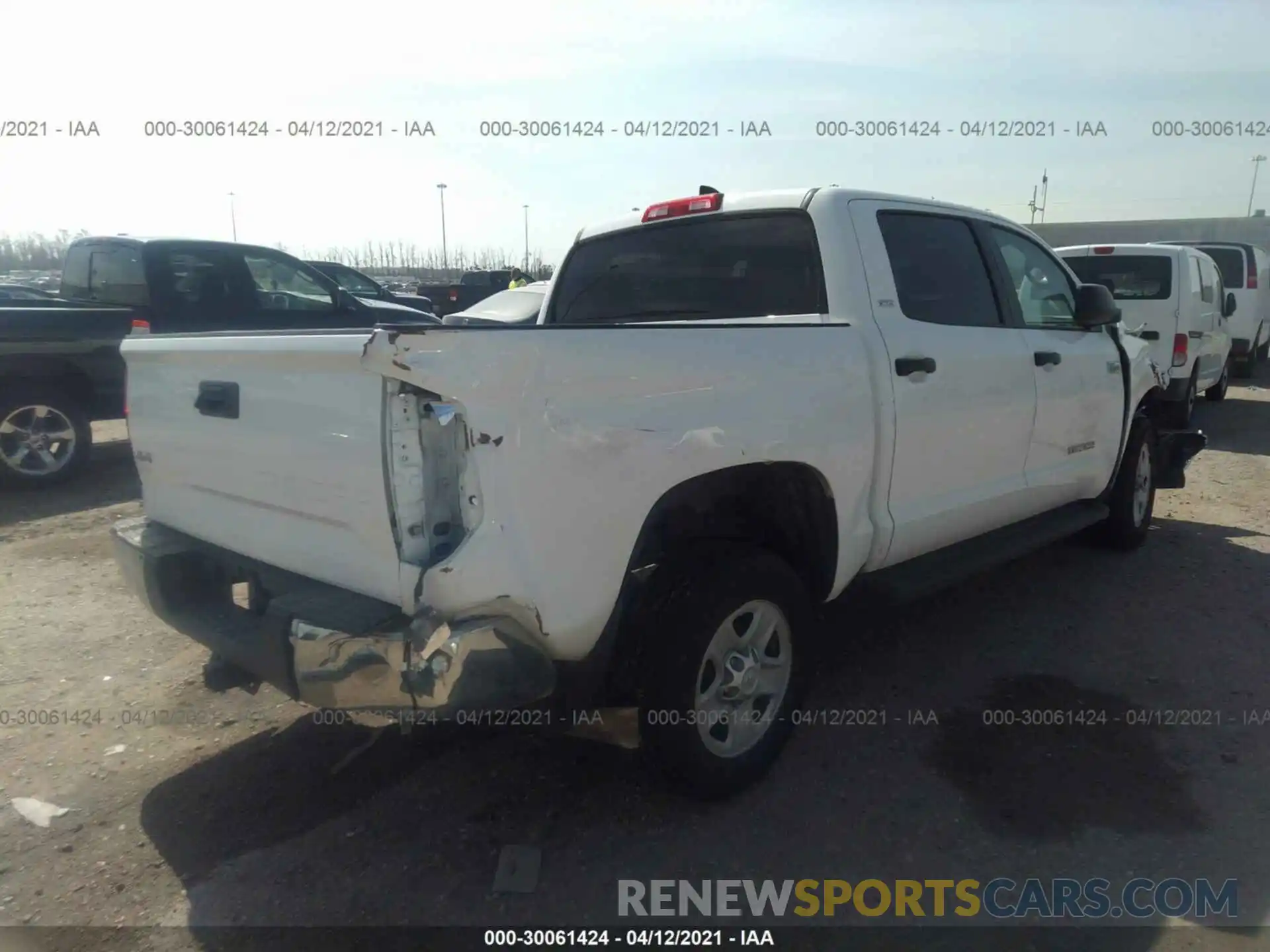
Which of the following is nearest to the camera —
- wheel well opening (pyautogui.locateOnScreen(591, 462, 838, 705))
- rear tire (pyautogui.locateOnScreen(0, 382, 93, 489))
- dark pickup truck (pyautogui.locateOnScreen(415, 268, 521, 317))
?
wheel well opening (pyautogui.locateOnScreen(591, 462, 838, 705))

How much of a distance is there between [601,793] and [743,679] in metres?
0.63

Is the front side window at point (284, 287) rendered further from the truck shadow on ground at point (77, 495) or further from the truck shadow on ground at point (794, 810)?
the truck shadow on ground at point (794, 810)

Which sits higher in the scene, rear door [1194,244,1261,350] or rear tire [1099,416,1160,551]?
rear door [1194,244,1261,350]

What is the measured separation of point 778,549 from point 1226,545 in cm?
412

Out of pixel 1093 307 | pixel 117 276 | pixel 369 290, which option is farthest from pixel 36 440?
pixel 369 290

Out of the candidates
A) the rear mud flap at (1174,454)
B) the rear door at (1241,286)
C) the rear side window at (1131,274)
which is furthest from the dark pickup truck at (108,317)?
the rear door at (1241,286)

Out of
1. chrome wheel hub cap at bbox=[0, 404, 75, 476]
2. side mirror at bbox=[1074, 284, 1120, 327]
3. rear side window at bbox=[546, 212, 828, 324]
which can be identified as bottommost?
chrome wheel hub cap at bbox=[0, 404, 75, 476]

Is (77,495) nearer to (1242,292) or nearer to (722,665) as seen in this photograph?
(722,665)

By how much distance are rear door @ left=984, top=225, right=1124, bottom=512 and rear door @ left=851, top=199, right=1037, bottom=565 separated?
0.15m

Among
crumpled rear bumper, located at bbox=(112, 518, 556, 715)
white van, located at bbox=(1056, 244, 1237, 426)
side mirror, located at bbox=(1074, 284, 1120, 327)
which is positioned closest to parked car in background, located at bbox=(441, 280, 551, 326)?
white van, located at bbox=(1056, 244, 1237, 426)

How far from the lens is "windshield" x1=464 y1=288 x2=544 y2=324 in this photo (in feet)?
33.3

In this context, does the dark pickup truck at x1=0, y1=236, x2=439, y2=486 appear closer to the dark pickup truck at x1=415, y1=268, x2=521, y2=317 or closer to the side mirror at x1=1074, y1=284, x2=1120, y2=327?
the side mirror at x1=1074, y1=284, x2=1120, y2=327

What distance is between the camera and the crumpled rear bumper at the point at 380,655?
89.9 inches

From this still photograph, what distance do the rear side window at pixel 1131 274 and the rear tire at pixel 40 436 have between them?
29.9 feet
